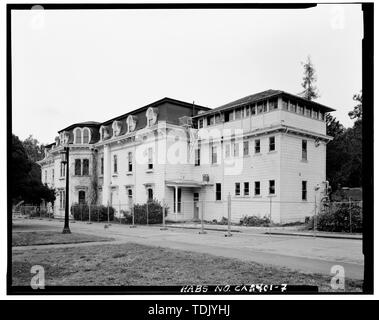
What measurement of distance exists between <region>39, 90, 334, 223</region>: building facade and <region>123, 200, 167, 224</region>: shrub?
0.61 meters

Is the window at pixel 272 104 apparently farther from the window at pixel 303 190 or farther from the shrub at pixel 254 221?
the shrub at pixel 254 221

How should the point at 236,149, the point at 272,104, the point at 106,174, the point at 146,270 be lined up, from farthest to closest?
1. the point at 236,149
2. the point at 106,174
3. the point at 272,104
4. the point at 146,270

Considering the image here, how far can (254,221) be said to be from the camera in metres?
17.7

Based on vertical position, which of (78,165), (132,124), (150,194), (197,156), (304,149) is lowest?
(150,194)

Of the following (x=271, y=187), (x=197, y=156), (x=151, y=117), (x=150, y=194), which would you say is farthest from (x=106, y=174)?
(x=271, y=187)

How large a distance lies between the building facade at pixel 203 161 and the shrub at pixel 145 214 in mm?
605

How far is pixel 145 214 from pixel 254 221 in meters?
5.36

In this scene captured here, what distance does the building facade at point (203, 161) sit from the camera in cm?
1572

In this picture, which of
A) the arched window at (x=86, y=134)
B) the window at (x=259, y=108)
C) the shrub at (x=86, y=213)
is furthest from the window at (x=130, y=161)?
the window at (x=259, y=108)

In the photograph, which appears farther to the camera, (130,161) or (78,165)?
(78,165)

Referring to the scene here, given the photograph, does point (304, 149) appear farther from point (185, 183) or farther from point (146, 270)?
point (146, 270)

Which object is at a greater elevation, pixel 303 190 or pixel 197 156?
pixel 197 156

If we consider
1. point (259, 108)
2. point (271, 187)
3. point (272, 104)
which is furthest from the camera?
point (271, 187)

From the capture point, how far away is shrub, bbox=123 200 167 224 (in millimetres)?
17672
